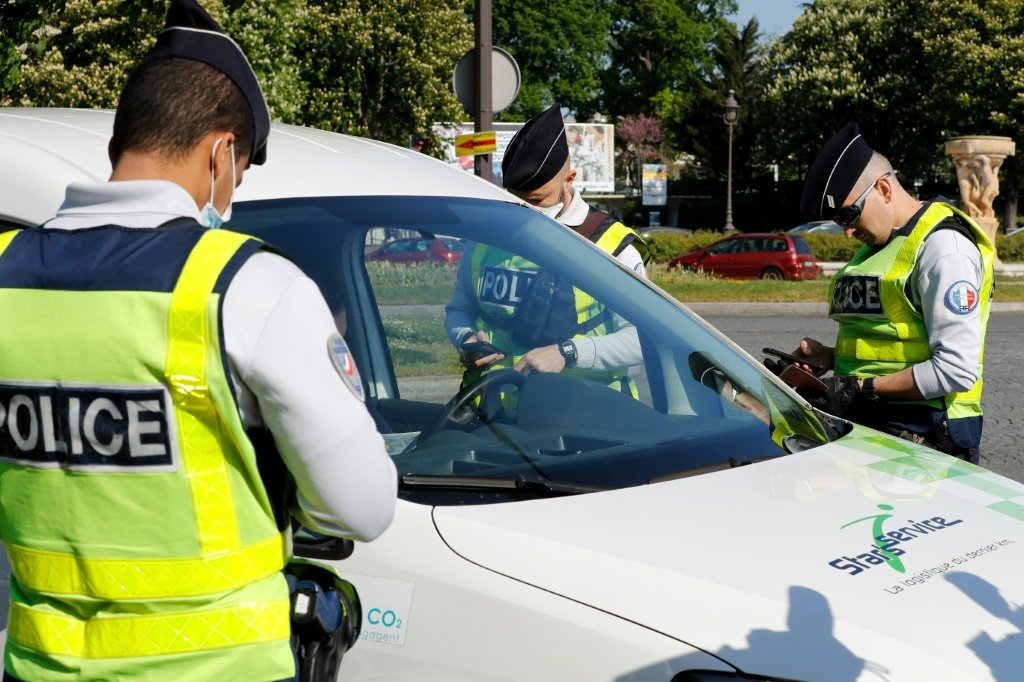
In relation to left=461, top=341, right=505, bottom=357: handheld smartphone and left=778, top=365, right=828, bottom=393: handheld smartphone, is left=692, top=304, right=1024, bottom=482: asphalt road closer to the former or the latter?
left=778, top=365, right=828, bottom=393: handheld smartphone

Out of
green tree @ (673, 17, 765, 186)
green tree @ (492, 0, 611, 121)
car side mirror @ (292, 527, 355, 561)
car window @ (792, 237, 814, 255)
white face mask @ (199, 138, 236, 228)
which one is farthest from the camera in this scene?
green tree @ (492, 0, 611, 121)

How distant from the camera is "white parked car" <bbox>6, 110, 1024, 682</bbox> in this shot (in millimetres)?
1941

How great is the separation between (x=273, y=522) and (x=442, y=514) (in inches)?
18.6

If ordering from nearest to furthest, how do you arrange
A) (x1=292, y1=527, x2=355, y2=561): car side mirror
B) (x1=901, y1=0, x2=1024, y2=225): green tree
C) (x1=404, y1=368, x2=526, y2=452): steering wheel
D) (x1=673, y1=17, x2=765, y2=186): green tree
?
(x1=292, y1=527, x2=355, y2=561): car side mirror → (x1=404, y1=368, x2=526, y2=452): steering wheel → (x1=901, y1=0, x2=1024, y2=225): green tree → (x1=673, y1=17, x2=765, y2=186): green tree

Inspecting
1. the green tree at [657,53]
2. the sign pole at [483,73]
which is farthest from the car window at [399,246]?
the green tree at [657,53]

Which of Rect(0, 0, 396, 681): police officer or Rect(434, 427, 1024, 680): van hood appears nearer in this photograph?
Rect(0, 0, 396, 681): police officer

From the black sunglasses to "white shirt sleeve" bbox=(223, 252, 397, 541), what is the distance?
243cm

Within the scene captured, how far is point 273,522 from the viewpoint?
5.65 ft

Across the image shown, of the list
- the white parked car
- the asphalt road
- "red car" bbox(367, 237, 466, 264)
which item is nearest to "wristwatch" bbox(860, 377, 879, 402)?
the white parked car

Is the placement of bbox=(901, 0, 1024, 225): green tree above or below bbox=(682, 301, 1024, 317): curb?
above

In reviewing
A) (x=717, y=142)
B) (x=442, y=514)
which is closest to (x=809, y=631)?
(x=442, y=514)

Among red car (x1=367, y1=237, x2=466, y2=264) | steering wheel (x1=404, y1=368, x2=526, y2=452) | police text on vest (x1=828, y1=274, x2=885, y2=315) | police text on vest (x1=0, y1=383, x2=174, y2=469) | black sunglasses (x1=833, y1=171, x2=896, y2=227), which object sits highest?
black sunglasses (x1=833, y1=171, x2=896, y2=227)

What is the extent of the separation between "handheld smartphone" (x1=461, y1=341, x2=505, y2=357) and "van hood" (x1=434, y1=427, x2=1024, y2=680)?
2.09ft

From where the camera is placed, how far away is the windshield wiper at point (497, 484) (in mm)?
2244
